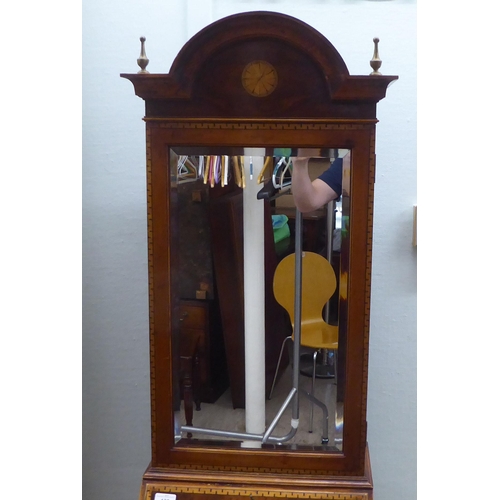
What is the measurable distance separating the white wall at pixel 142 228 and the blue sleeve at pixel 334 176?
41 cm

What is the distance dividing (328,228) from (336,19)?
635 millimetres

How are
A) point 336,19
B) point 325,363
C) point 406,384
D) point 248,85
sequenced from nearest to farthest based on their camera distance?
point 248,85, point 325,363, point 336,19, point 406,384

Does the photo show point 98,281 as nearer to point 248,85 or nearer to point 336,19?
point 248,85

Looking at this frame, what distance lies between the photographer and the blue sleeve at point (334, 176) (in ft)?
3.00

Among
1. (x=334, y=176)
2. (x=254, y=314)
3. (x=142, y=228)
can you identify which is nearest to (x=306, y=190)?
(x=334, y=176)

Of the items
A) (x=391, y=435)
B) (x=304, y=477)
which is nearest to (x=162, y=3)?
(x=304, y=477)

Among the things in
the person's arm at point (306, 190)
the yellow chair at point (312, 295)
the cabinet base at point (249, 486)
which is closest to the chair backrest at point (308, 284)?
the yellow chair at point (312, 295)

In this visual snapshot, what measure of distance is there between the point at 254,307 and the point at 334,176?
325 millimetres

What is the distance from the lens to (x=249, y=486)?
925 millimetres

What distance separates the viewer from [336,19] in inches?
49.0

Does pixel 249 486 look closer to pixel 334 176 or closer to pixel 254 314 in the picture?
pixel 254 314

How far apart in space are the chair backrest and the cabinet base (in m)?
0.31

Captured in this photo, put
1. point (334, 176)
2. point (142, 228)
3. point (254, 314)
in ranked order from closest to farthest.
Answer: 1. point (334, 176)
2. point (254, 314)
3. point (142, 228)

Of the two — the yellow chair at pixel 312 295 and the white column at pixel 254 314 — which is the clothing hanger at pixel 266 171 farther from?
the yellow chair at pixel 312 295
